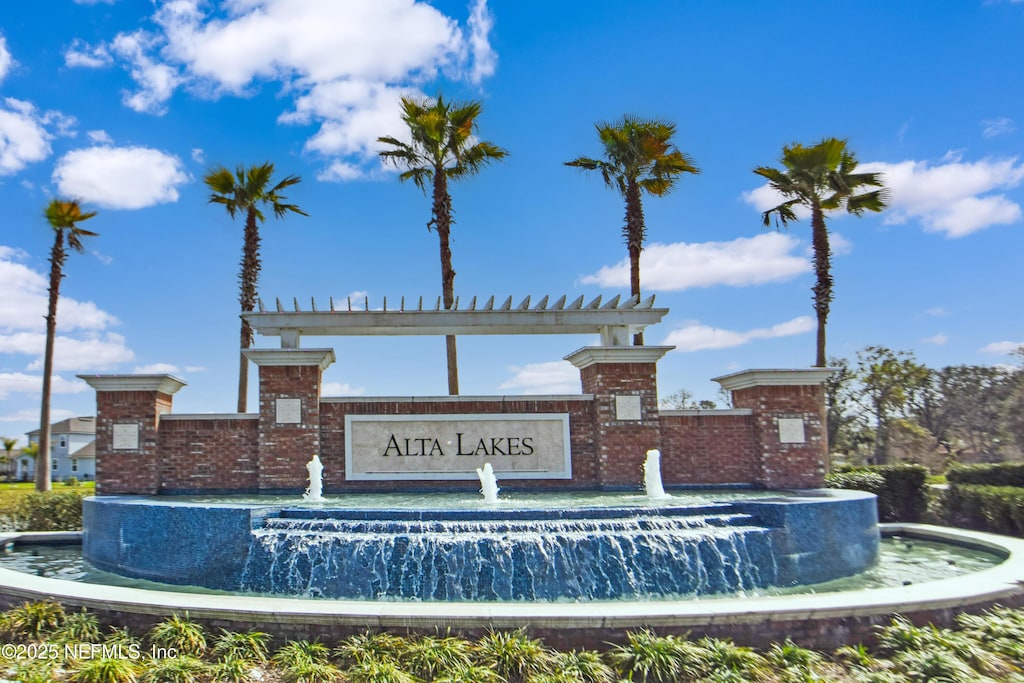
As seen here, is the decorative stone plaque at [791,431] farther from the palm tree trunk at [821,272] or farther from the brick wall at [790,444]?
the palm tree trunk at [821,272]

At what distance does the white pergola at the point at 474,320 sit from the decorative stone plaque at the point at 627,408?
1168mm

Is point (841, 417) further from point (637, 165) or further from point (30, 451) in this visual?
point (30, 451)

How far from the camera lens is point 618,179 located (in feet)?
70.4

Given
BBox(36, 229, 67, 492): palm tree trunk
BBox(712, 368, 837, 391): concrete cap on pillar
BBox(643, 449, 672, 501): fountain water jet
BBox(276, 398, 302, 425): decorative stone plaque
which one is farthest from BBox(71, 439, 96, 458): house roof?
BBox(712, 368, 837, 391): concrete cap on pillar

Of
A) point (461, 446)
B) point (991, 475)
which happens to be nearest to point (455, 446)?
point (461, 446)

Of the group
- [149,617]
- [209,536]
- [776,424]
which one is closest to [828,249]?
[776,424]

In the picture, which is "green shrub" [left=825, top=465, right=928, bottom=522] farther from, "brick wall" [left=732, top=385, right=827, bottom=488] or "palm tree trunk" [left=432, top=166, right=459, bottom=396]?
"palm tree trunk" [left=432, top=166, right=459, bottom=396]

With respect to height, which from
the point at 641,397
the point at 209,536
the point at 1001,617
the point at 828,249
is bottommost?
the point at 1001,617

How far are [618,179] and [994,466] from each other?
38.7 ft

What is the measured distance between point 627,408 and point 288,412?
6319 millimetres

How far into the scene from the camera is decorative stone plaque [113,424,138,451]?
13562 mm

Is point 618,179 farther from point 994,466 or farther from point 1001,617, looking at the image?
point 1001,617

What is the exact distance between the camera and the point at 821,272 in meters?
21.6

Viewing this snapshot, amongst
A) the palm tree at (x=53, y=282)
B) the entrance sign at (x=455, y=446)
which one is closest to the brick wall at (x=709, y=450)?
the entrance sign at (x=455, y=446)
